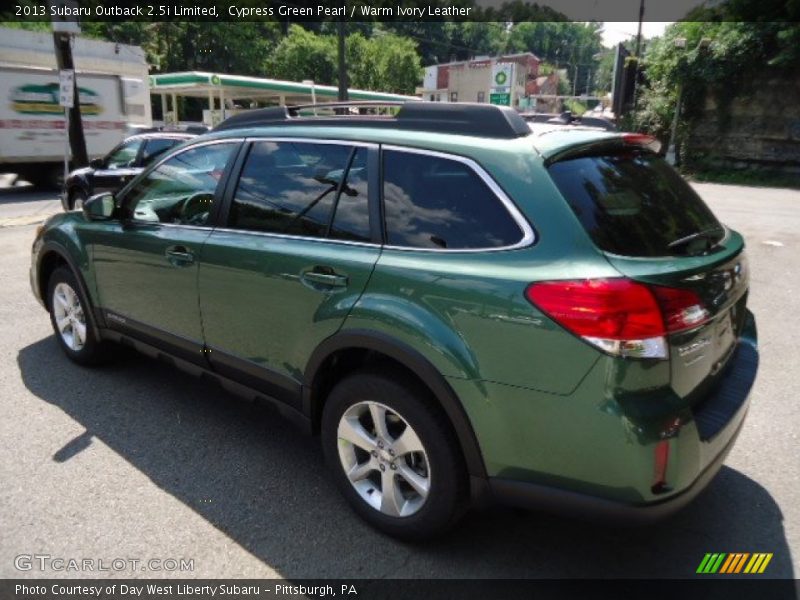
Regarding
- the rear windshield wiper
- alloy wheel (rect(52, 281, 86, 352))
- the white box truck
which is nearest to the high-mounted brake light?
the rear windshield wiper

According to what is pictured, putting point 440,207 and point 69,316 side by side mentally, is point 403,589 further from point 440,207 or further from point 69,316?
point 69,316

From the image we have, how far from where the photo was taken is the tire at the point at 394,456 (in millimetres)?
2455

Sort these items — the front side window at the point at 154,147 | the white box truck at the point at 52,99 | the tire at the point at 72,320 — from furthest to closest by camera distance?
the white box truck at the point at 52,99 < the front side window at the point at 154,147 < the tire at the point at 72,320

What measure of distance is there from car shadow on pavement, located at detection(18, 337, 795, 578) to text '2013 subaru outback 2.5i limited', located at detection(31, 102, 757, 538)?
20cm

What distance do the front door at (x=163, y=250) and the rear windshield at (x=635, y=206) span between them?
189cm

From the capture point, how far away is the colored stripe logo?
2.53 metres

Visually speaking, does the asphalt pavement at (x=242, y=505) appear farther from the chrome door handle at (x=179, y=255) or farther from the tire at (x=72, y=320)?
the chrome door handle at (x=179, y=255)

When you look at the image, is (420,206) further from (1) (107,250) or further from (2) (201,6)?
(2) (201,6)

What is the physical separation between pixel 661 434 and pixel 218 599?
68.9 inches

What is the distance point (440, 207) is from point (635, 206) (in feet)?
2.51

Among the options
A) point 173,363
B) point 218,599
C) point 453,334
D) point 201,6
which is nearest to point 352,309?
point 453,334

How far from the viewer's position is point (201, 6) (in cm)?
4800

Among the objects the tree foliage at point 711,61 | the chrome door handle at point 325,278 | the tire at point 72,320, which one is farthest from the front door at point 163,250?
the tree foliage at point 711,61

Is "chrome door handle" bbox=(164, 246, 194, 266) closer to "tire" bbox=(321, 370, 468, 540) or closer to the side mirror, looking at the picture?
the side mirror
